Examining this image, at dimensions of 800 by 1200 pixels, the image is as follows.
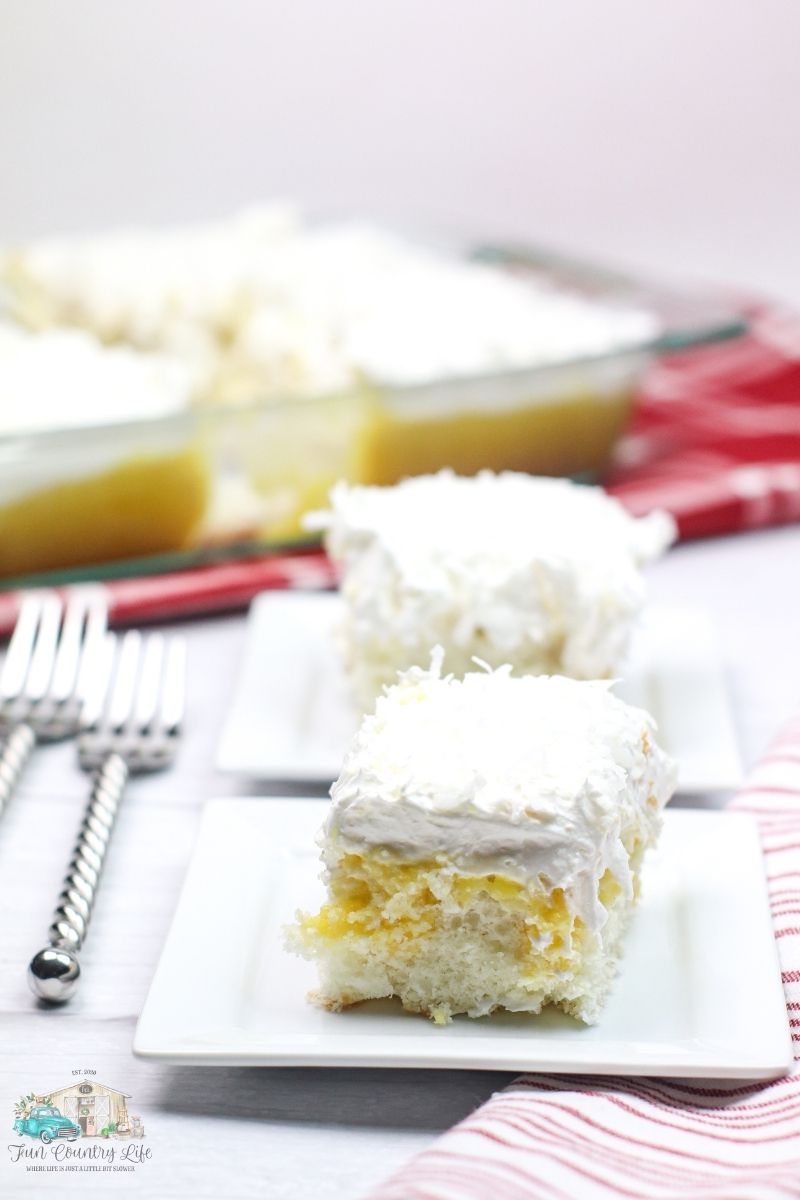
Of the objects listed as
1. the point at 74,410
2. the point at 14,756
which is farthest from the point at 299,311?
the point at 14,756

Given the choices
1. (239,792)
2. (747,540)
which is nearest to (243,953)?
(239,792)

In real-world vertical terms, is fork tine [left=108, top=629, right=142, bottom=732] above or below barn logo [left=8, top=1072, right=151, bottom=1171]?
below

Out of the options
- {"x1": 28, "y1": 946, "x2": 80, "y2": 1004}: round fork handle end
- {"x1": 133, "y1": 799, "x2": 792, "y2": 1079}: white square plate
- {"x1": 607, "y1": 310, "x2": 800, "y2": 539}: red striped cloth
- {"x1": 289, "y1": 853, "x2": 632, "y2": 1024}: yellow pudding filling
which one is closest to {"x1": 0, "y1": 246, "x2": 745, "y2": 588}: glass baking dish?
{"x1": 607, "y1": 310, "x2": 800, "y2": 539}: red striped cloth

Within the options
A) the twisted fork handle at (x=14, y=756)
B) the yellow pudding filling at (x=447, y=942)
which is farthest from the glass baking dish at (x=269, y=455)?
the yellow pudding filling at (x=447, y=942)

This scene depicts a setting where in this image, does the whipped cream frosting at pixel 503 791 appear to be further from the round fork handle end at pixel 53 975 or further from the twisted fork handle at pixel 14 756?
the twisted fork handle at pixel 14 756

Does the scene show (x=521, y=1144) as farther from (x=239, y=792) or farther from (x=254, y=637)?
(x=254, y=637)

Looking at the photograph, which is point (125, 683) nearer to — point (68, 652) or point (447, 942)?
point (68, 652)

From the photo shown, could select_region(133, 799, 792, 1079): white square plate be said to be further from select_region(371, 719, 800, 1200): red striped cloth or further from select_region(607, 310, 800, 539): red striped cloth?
select_region(607, 310, 800, 539): red striped cloth
